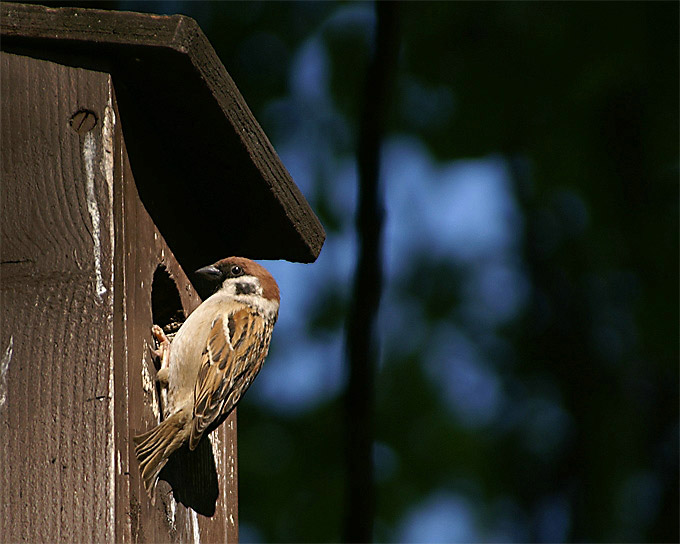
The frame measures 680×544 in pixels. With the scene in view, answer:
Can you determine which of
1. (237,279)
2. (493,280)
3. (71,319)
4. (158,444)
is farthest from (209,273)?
(493,280)

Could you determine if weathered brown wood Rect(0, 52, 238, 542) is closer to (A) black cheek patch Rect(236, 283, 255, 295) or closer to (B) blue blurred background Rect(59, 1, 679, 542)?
(A) black cheek patch Rect(236, 283, 255, 295)

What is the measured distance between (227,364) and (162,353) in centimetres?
37

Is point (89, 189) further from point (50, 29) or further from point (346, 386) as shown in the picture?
point (346, 386)

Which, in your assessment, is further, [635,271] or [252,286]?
[635,271]

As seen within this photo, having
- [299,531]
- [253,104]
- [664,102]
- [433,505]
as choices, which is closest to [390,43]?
[253,104]

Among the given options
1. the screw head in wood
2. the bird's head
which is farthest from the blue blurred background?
the screw head in wood

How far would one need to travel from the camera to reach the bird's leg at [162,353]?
258 cm

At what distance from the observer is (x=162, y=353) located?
2615mm

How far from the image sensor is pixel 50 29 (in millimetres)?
2270

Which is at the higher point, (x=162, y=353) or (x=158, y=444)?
(x=162, y=353)

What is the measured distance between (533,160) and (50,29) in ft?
9.51

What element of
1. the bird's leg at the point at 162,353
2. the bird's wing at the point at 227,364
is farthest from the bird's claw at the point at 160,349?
the bird's wing at the point at 227,364

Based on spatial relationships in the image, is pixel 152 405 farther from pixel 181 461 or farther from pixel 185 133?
pixel 185 133

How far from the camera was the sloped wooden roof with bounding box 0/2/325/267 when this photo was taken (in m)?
2.29
